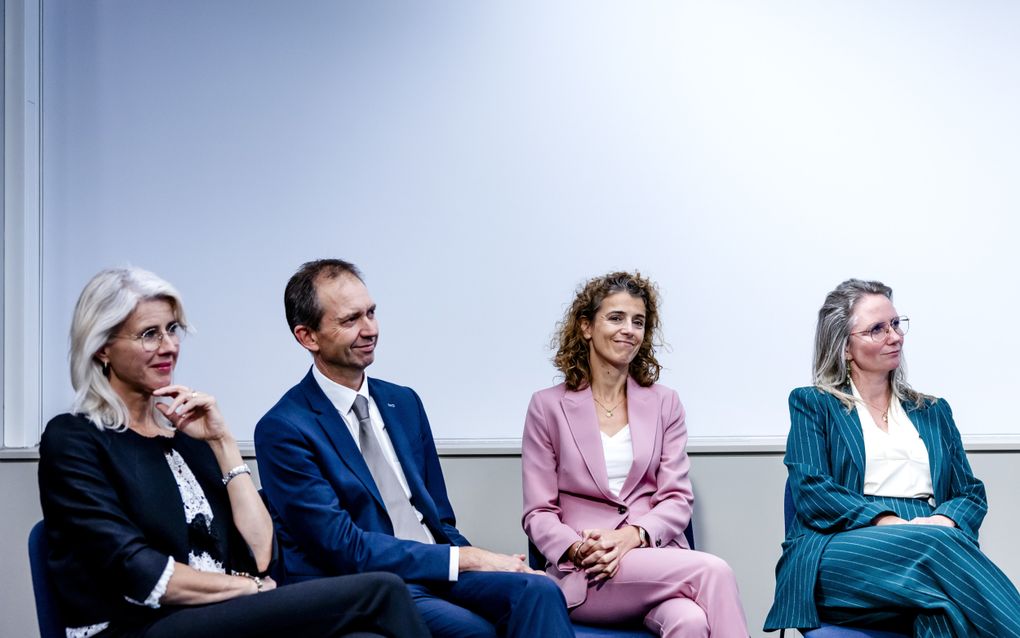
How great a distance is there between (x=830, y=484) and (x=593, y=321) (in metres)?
0.90

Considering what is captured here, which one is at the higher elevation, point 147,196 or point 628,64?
point 628,64

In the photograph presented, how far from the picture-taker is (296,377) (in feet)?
13.3

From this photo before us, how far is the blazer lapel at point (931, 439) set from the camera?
3320 mm

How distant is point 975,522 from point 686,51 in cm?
202

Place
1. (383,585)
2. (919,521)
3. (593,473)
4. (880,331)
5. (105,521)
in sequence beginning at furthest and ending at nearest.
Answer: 1. (880,331)
2. (593,473)
3. (919,521)
4. (383,585)
5. (105,521)

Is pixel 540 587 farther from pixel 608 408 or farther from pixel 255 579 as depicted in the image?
pixel 608 408

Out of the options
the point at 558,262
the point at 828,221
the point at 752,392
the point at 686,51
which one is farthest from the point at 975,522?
the point at 686,51

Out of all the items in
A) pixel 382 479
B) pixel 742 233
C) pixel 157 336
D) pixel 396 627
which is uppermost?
pixel 742 233

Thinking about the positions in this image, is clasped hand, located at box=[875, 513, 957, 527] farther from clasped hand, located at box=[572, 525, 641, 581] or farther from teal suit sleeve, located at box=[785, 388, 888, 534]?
clasped hand, located at box=[572, 525, 641, 581]

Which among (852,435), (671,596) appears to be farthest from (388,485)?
(852,435)

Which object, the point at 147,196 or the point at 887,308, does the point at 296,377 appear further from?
the point at 887,308

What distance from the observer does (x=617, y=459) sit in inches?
132

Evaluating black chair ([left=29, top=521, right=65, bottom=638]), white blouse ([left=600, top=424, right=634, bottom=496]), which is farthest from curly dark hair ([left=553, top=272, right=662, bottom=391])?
black chair ([left=29, top=521, right=65, bottom=638])

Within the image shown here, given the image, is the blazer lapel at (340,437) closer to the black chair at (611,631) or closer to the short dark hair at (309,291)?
the short dark hair at (309,291)
